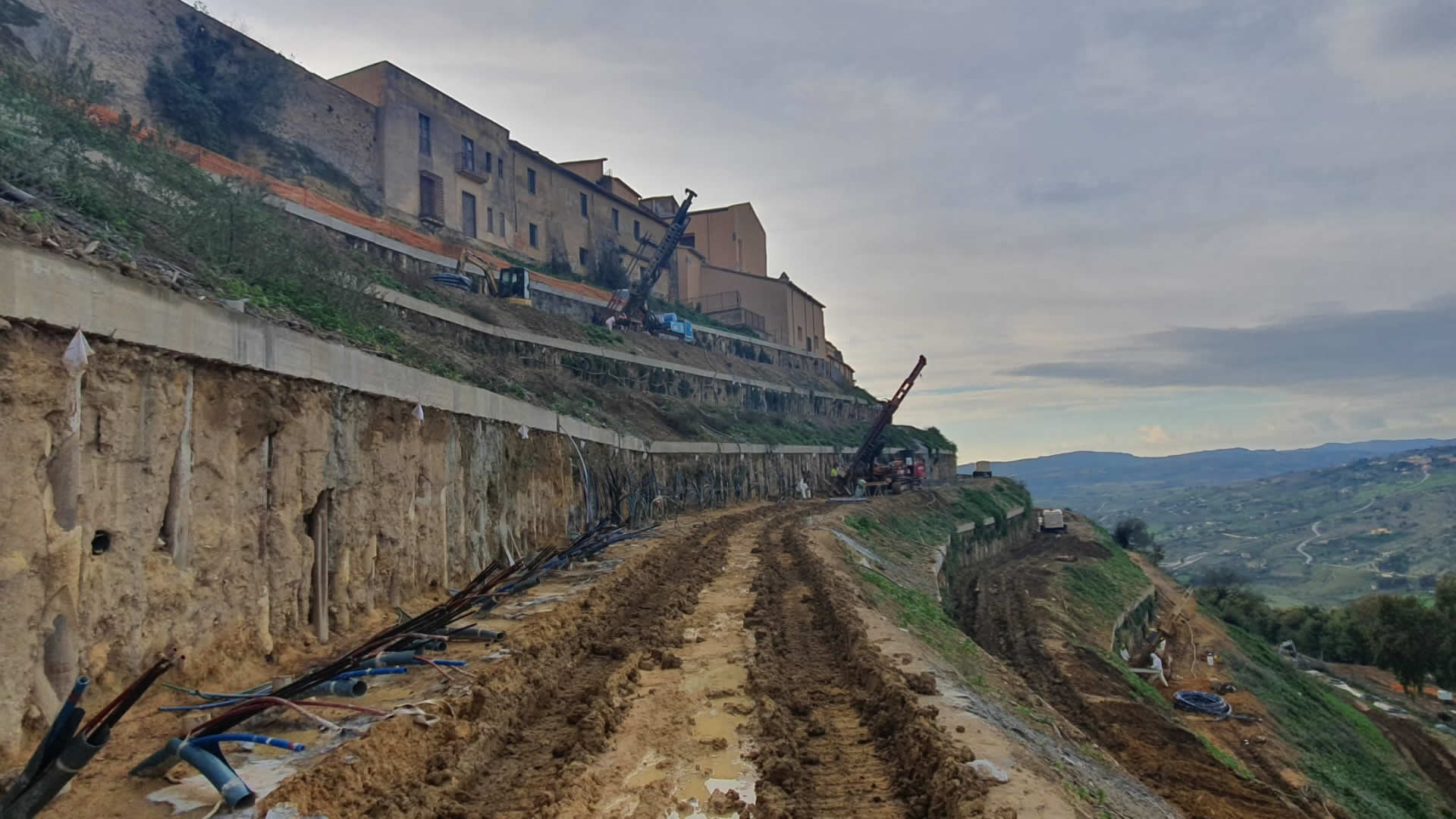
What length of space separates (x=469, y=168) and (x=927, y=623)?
35.8 m

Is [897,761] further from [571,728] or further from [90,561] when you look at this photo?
[90,561]

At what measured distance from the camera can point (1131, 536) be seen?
2869 inches

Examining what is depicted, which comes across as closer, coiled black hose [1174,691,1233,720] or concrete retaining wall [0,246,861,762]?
concrete retaining wall [0,246,861,762]

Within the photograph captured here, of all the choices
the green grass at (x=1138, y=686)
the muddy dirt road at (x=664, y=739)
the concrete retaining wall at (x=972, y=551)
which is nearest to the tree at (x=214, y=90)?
the muddy dirt road at (x=664, y=739)

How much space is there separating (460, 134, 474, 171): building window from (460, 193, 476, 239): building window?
1421mm

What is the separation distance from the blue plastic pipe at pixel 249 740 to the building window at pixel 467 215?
39275 mm

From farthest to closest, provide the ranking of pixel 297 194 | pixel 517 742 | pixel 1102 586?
1. pixel 1102 586
2. pixel 297 194
3. pixel 517 742

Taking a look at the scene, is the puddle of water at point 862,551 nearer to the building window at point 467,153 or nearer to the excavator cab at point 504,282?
the excavator cab at point 504,282

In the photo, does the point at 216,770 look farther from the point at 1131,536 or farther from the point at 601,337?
the point at 1131,536

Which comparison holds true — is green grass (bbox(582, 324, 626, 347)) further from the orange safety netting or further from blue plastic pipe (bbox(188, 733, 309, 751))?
blue plastic pipe (bbox(188, 733, 309, 751))

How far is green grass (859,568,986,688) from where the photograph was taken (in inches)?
478

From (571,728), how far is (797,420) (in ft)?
154

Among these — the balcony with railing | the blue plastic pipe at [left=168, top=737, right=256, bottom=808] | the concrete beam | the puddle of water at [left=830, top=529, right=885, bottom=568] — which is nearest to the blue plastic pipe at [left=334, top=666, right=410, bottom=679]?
the blue plastic pipe at [left=168, top=737, right=256, bottom=808]

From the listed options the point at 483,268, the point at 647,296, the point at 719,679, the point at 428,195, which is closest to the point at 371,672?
the point at 719,679
